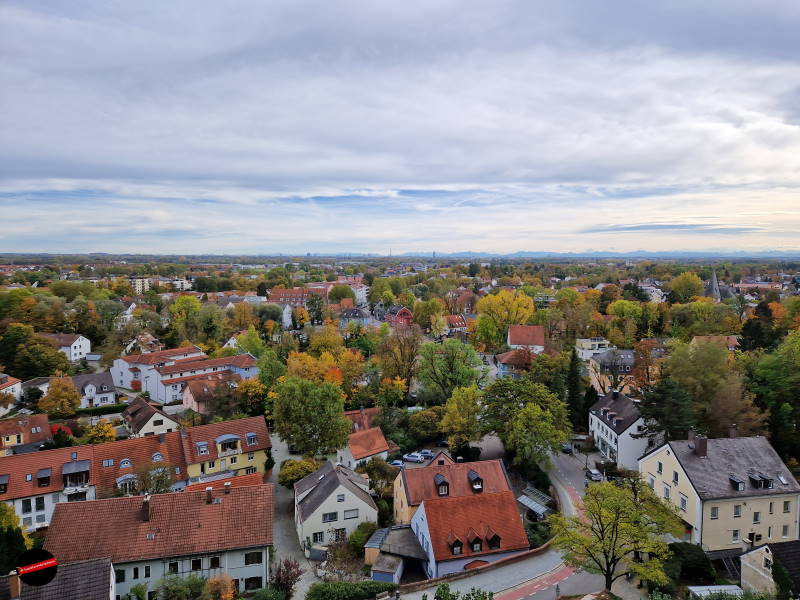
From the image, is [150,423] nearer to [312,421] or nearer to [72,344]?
[312,421]

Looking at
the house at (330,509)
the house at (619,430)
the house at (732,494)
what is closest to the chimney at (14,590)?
the house at (330,509)

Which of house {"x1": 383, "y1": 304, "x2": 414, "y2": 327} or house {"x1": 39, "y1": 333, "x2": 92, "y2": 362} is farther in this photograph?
house {"x1": 383, "y1": 304, "x2": 414, "y2": 327}

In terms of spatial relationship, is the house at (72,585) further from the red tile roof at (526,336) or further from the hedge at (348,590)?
the red tile roof at (526,336)

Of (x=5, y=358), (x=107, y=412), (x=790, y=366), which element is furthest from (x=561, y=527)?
(x=5, y=358)

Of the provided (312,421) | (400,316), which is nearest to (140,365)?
(312,421)

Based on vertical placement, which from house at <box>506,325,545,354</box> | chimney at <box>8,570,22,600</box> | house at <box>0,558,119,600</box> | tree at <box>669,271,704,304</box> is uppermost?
tree at <box>669,271,704,304</box>

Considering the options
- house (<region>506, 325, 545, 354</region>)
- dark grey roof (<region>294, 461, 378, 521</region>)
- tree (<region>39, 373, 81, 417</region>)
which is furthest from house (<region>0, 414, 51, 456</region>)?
house (<region>506, 325, 545, 354</region>)

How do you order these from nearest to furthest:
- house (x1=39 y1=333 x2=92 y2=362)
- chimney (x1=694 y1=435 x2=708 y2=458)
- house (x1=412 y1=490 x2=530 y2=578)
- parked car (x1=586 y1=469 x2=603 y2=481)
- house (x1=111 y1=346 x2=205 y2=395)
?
1. house (x1=412 y1=490 x2=530 y2=578)
2. chimney (x1=694 y1=435 x2=708 y2=458)
3. parked car (x1=586 y1=469 x2=603 y2=481)
4. house (x1=111 y1=346 x2=205 y2=395)
5. house (x1=39 y1=333 x2=92 y2=362)

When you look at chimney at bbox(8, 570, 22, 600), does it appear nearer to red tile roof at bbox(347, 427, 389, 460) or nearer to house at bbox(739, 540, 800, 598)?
red tile roof at bbox(347, 427, 389, 460)
